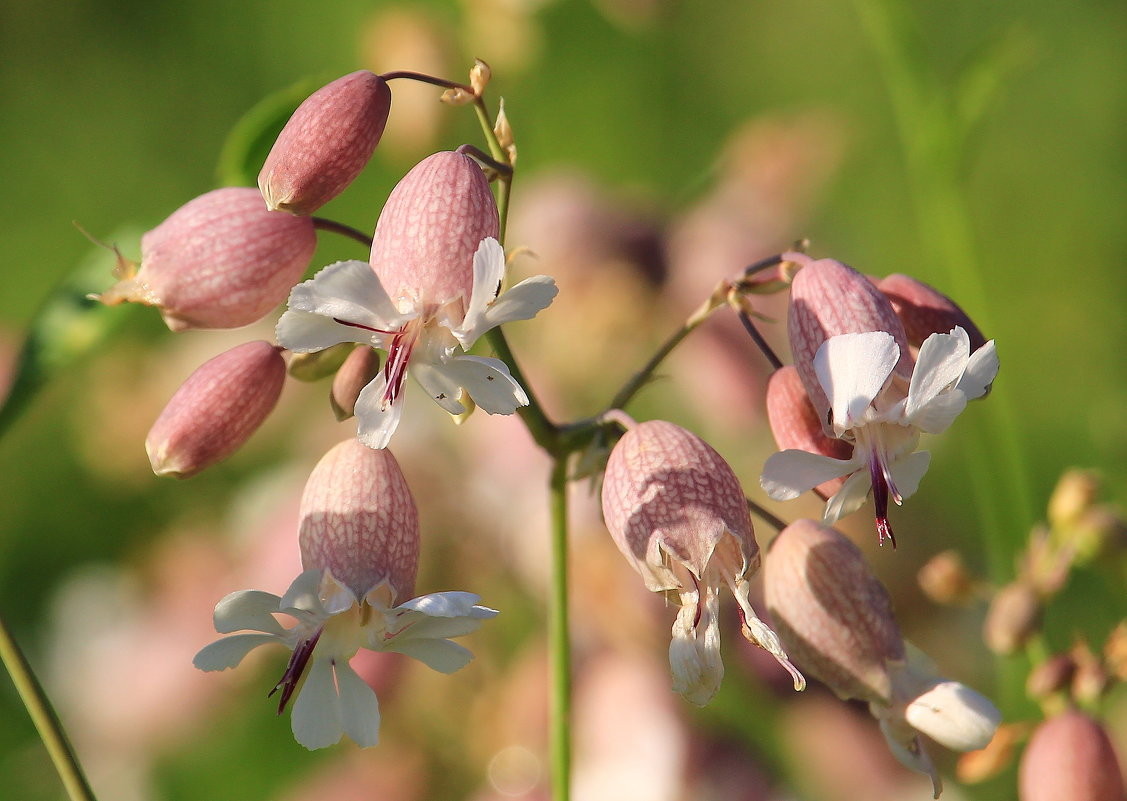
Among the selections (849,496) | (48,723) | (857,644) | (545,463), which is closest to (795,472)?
(849,496)

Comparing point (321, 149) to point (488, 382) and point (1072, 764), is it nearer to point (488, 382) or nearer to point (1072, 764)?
point (488, 382)

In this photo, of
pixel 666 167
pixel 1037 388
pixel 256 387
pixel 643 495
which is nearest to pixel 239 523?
pixel 256 387

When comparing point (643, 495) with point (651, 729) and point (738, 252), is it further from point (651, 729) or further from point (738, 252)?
point (738, 252)

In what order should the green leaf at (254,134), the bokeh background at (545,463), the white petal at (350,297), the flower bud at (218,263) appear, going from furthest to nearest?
the bokeh background at (545,463), the green leaf at (254,134), the flower bud at (218,263), the white petal at (350,297)

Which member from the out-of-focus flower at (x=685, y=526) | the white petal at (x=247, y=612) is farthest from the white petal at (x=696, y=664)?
the white petal at (x=247, y=612)

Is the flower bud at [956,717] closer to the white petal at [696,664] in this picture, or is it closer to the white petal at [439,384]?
the white petal at [696,664]

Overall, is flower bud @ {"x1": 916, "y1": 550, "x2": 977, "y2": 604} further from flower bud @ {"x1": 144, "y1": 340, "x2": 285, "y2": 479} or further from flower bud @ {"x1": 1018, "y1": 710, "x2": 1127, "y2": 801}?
flower bud @ {"x1": 144, "y1": 340, "x2": 285, "y2": 479}

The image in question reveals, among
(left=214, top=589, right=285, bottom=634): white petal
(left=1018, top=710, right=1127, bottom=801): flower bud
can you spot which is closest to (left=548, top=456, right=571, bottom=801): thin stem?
(left=214, top=589, right=285, bottom=634): white petal
